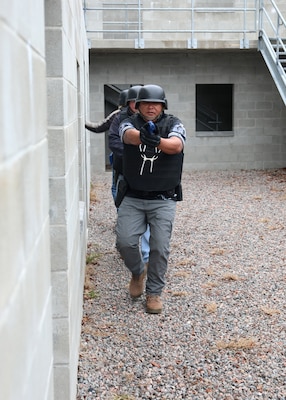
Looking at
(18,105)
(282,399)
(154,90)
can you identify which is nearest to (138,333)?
(282,399)

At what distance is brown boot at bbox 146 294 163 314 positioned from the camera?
485 centimetres

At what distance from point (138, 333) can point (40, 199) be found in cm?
282

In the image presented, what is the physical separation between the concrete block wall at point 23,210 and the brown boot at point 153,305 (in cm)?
282

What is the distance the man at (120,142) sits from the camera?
5641 mm

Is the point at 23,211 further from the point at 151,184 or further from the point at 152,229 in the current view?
the point at 152,229

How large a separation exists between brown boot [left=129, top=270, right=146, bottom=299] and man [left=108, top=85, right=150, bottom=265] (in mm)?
533

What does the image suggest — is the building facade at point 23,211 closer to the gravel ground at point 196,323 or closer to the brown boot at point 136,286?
the gravel ground at point 196,323

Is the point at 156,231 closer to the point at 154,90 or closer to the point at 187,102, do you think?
the point at 154,90

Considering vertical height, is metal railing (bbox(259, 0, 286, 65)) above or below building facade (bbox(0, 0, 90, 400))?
above

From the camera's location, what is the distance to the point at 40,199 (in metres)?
1.85

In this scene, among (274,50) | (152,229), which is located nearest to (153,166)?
(152,229)

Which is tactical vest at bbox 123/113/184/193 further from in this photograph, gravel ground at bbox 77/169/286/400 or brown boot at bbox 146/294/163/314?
gravel ground at bbox 77/169/286/400

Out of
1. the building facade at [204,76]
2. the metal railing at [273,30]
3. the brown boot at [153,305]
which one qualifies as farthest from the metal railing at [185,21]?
the brown boot at [153,305]

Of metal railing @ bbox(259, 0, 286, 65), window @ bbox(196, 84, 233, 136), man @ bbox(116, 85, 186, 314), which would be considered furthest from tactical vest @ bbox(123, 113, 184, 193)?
window @ bbox(196, 84, 233, 136)
